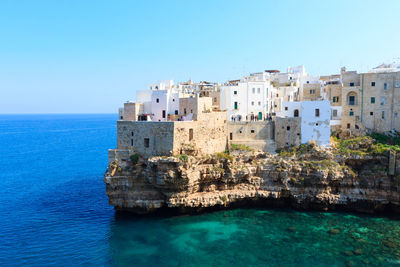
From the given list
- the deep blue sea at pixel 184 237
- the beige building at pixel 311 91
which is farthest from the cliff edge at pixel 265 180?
the beige building at pixel 311 91

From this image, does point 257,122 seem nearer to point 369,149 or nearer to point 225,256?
point 369,149

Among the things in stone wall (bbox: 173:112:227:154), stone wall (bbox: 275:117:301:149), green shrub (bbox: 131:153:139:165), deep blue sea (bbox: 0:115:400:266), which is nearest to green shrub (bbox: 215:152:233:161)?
stone wall (bbox: 173:112:227:154)

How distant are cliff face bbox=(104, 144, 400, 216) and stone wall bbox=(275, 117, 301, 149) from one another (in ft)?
5.86

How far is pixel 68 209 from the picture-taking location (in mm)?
29984

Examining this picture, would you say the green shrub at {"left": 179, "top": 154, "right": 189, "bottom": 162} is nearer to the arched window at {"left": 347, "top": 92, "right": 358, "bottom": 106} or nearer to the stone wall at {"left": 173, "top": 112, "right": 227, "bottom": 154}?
the stone wall at {"left": 173, "top": 112, "right": 227, "bottom": 154}

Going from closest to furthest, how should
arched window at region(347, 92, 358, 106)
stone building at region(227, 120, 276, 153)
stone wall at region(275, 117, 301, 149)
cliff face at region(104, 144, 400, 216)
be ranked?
1. cliff face at region(104, 144, 400, 216)
2. stone wall at region(275, 117, 301, 149)
3. stone building at region(227, 120, 276, 153)
4. arched window at region(347, 92, 358, 106)

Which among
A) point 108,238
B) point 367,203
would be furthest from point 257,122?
point 108,238

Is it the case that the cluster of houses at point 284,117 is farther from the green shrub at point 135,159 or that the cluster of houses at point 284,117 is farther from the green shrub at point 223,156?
the green shrub at point 223,156

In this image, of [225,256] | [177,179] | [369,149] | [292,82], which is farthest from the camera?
[292,82]

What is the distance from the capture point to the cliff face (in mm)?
27672

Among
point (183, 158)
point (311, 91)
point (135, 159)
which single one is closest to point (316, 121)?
point (311, 91)

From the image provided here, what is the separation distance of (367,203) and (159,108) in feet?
72.0

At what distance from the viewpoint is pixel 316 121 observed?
1254 inches

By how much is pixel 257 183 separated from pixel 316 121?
8876 mm
